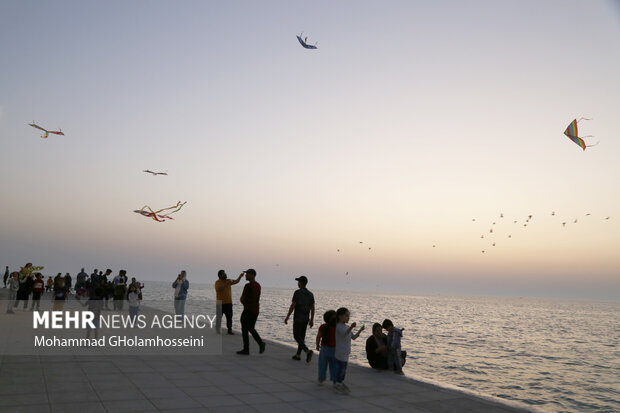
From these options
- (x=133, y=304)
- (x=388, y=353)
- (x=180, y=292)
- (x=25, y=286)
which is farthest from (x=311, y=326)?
(x=25, y=286)

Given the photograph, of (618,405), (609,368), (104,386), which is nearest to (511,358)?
(609,368)

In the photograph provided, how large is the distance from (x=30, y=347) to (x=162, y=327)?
596 centimetres

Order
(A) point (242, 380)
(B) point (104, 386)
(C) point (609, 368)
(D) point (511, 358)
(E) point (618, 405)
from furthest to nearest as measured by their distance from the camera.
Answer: (D) point (511, 358)
(C) point (609, 368)
(E) point (618, 405)
(A) point (242, 380)
(B) point (104, 386)

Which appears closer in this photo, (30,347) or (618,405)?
(30,347)

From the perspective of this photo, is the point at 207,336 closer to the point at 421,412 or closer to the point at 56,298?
the point at 56,298

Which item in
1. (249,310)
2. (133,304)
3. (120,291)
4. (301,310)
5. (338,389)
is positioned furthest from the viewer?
(120,291)

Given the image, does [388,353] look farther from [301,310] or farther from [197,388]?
[197,388]

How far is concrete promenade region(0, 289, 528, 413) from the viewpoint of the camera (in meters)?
5.82

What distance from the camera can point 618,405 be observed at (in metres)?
12.1

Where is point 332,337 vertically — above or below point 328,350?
above

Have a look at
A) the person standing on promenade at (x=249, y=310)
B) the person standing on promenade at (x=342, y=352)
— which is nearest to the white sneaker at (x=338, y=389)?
the person standing on promenade at (x=342, y=352)

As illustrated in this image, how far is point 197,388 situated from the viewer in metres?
6.84

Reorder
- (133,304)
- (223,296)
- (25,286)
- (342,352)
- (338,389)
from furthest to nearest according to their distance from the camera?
(25,286) → (133,304) → (223,296) → (342,352) → (338,389)

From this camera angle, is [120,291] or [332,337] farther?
[120,291]
